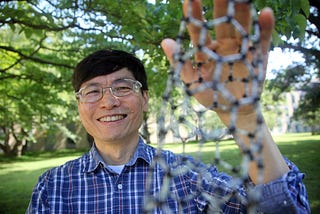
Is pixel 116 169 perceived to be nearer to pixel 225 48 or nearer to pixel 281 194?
pixel 281 194

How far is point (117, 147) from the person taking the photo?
188 cm

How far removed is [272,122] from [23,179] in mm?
28063

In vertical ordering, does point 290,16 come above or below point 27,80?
below

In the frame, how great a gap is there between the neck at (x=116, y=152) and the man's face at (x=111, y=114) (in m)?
0.04

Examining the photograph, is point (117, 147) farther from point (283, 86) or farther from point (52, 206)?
point (283, 86)

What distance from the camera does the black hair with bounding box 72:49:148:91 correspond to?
5.96 ft

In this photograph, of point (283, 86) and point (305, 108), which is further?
point (305, 108)

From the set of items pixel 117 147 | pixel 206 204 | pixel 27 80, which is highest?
pixel 27 80

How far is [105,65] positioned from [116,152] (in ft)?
1.52

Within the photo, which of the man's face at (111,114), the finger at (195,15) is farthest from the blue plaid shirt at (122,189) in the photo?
the finger at (195,15)

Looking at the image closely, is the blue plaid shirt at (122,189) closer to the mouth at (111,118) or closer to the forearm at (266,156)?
the mouth at (111,118)

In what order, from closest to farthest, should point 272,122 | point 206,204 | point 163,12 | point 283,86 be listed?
point 206,204 < point 163,12 < point 283,86 < point 272,122

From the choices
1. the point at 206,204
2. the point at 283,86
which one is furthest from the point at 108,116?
the point at 283,86

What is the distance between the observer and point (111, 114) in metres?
1.79
